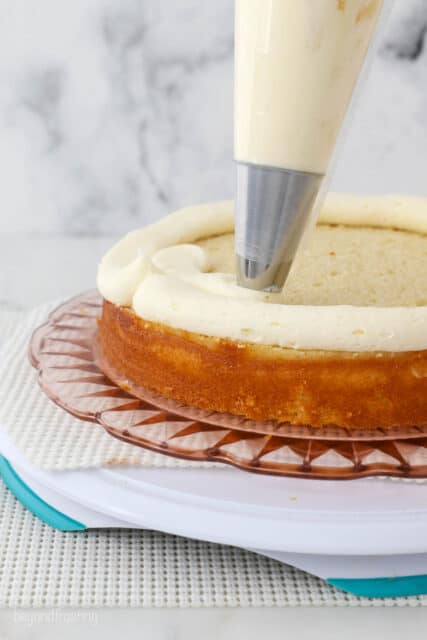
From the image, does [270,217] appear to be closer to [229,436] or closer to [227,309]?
[227,309]

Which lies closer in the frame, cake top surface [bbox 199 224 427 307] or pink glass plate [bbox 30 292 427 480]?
pink glass plate [bbox 30 292 427 480]

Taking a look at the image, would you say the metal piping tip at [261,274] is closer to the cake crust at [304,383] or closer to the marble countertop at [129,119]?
the cake crust at [304,383]

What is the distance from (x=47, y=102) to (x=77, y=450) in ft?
6.46

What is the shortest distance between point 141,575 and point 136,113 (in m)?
2.06

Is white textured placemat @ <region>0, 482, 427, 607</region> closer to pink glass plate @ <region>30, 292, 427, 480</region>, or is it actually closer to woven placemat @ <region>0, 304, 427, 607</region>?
woven placemat @ <region>0, 304, 427, 607</region>

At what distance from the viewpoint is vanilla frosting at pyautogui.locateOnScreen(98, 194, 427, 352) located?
1.14 metres

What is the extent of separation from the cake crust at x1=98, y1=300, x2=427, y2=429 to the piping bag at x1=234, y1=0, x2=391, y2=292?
0.15m

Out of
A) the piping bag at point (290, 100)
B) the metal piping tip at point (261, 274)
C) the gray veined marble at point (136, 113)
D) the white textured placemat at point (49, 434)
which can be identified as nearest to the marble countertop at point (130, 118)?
the gray veined marble at point (136, 113)

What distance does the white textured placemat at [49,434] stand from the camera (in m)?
1.12

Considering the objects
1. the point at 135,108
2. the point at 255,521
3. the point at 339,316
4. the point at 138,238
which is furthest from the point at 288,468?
the point at 135,108

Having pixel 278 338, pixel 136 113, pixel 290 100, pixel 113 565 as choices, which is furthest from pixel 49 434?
pixel 136 113

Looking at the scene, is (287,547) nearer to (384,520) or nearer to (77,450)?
(384,520)

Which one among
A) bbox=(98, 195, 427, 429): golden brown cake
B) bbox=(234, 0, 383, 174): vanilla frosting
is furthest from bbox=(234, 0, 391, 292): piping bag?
bbox=(98, 195, 427, 429): golden brown cake

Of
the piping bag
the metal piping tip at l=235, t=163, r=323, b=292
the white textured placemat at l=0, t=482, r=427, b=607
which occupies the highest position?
the piping bag
